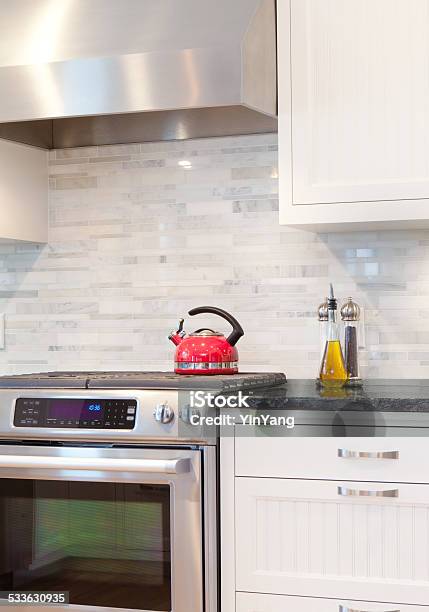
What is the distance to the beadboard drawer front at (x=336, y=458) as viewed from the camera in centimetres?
198

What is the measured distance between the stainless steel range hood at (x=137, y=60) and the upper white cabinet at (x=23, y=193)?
0.21 metres

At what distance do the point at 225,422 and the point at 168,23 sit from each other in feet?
3.48

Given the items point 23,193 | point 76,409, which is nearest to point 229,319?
point 76,409

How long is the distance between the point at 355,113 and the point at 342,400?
771mm

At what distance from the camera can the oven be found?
2064mm

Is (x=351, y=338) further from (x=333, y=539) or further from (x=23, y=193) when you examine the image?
(x=23, y=193)

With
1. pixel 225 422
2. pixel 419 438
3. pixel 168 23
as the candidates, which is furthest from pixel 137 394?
pixel 168 23

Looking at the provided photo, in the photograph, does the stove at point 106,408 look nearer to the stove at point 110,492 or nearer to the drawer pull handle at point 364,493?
the stove at point 110,492

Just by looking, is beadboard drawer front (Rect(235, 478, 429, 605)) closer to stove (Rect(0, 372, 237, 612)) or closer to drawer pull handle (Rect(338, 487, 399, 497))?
drawer pull handle (Rect(338, 487, 399, 497))

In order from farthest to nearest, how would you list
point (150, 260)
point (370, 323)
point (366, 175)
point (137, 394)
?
point (150, 260)
point (370, 323)
point (366, 175)
point (137, 394)

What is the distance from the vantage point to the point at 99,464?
6.88ft

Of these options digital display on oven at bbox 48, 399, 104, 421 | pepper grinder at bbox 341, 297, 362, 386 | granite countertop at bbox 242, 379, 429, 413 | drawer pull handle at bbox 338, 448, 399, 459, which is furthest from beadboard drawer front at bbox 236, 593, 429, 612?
pepper grinder at bbox 341, 297, 362, 386

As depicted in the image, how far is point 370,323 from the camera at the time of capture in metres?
2.58

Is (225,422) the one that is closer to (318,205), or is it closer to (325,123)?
(318,205)
